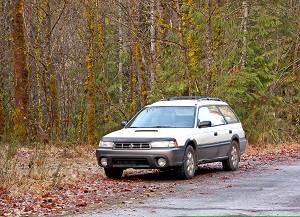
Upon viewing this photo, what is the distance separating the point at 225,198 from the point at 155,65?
16640mm

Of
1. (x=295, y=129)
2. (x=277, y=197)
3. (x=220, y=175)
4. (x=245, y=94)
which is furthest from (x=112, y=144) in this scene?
(x=295, y=129)

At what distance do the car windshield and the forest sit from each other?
23.8 feet

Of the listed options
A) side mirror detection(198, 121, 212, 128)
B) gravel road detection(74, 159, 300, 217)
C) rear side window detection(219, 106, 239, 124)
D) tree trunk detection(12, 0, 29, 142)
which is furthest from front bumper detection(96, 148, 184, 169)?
tree trunk detection(12, 0, 29, 142)

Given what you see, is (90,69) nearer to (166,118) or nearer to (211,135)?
(166,118)

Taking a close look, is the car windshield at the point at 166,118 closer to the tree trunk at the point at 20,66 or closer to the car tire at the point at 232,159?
the car tire at the point at 232,159

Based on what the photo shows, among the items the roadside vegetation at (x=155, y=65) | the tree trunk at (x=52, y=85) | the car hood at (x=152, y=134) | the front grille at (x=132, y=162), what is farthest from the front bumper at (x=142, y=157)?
the tree trunk at (x=52, y=85)

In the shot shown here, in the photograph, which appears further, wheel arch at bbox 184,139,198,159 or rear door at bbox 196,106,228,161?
rear door at bbox 196,106,228,161

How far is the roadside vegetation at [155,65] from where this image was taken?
1007 inches

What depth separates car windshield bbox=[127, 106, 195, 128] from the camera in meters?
16.3

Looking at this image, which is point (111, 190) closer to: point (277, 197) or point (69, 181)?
point (69, 181)

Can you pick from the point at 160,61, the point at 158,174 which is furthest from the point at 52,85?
the point at 158,174

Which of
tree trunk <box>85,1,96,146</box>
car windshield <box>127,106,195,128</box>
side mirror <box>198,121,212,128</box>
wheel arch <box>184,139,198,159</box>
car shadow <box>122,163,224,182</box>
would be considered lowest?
car shadow <box>122,163,224,182</box>

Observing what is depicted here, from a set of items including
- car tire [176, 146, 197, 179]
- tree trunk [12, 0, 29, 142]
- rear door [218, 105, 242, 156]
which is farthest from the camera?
tree trunk [12, 0, 29, 142]

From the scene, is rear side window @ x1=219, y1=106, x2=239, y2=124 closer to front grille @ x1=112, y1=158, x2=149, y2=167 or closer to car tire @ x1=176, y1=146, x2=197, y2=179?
car tire @ x1=176, y1=146, x2=197, y2=179
